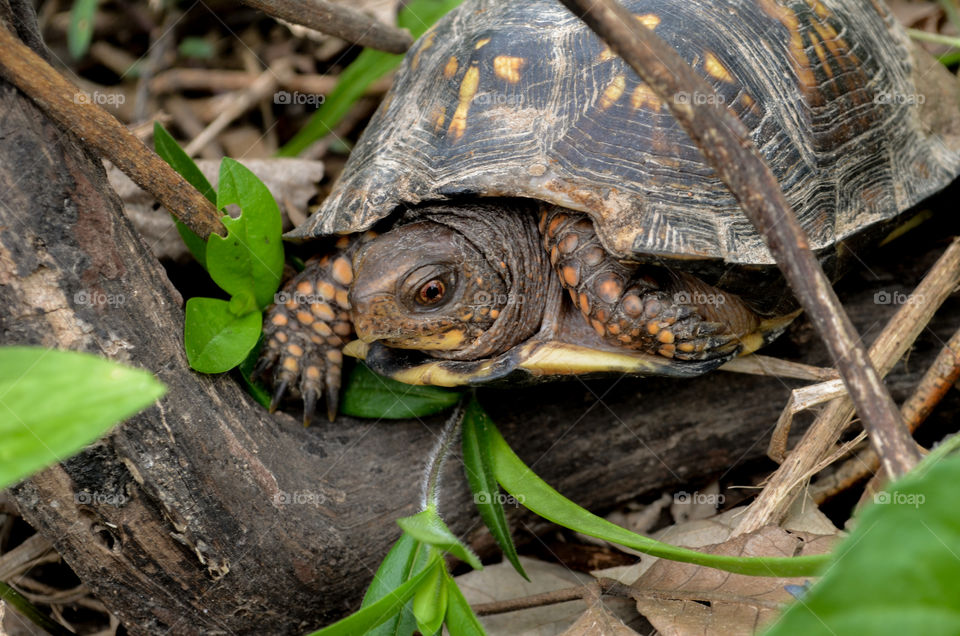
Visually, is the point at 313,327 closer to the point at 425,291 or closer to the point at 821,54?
the point at 425,291

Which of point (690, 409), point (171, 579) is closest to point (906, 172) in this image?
point (690, 409)

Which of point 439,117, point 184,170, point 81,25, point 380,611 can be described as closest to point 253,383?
point 184,170

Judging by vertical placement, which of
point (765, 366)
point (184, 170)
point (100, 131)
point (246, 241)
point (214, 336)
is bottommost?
point (765, 366)

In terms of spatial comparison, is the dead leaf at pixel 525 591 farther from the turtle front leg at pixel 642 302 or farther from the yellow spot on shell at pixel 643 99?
the yellow spot on shell at pixel 643 99

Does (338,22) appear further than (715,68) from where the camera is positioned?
Yes

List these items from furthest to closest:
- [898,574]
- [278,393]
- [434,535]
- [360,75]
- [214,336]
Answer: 1. [360,75]
2. [278,393]
3. [214,336]
4. [434,535]
5. [898,574]

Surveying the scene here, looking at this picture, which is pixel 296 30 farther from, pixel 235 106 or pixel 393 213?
pixel 393 213

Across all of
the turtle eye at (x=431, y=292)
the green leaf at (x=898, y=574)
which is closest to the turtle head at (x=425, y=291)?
the turtle eye at (x=431, y=292)

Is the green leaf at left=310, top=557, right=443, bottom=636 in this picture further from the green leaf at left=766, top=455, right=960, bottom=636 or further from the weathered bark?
the green leaf at left=766, top=455, right=960, bottom=636
